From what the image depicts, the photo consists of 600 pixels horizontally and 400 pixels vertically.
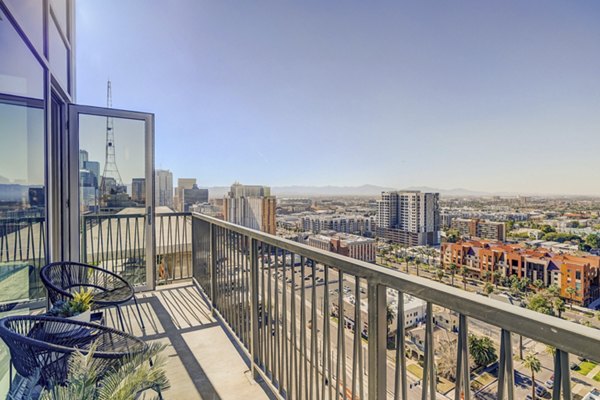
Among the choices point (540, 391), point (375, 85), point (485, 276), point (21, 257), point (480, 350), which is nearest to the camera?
point (540, 391)

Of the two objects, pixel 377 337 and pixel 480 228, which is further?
pixel 480 228

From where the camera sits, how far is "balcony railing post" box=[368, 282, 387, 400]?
3.53 feet

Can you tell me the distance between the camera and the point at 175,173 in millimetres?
5812

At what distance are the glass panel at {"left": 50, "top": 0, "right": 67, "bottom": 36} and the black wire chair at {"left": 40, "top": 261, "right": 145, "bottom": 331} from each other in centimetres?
229

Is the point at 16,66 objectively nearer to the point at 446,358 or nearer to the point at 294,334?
the point at 294,334

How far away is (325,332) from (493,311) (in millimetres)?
844

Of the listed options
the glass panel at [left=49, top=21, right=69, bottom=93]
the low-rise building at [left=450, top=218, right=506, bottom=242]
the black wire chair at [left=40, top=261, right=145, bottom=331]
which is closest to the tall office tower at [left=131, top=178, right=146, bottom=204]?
the glass panel at [left=49, top=21, right=69, bottom=93]

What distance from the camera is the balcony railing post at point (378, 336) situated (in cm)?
108

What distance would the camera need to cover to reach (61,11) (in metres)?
3.03

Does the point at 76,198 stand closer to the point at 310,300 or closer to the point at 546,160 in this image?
the point at 310,300

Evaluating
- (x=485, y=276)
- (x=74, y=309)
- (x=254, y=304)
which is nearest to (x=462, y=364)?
(x=254, y=304)

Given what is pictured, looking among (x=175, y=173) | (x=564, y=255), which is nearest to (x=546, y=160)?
(x=564, y=255)

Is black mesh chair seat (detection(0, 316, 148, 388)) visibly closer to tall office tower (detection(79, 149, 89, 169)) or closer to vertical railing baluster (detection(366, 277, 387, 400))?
vertical railing baluster (detection(366, 277, 387, 400))

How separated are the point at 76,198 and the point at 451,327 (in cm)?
386
